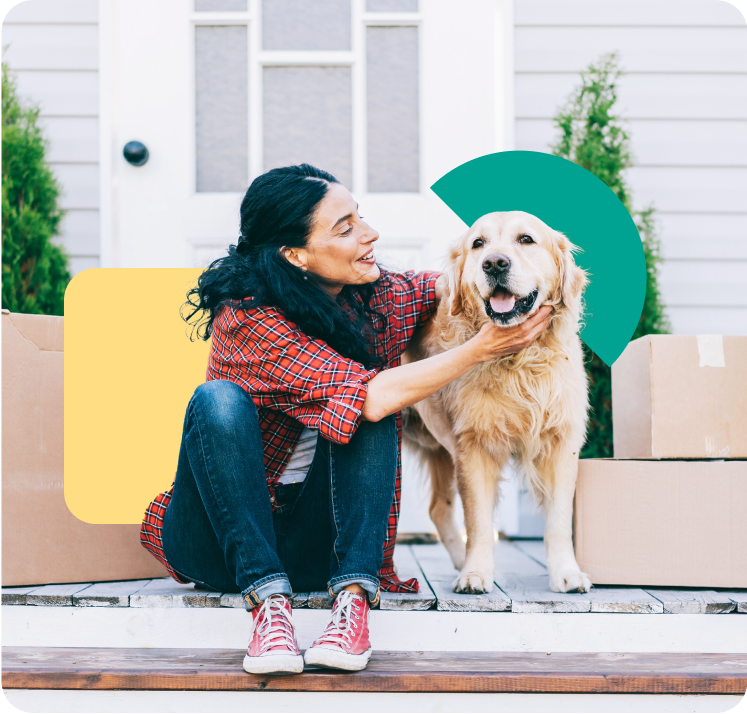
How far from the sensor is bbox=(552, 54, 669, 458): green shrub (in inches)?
99.7

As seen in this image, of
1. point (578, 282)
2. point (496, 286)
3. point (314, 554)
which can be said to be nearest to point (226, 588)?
point (314, 554)

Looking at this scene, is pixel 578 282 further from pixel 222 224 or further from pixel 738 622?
pixel 222 224

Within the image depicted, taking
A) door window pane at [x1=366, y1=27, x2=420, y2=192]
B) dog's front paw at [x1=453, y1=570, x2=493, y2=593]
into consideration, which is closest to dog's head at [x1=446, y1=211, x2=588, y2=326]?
dog's front paw at [x1=453, y1=570, x2=493, y2=593]

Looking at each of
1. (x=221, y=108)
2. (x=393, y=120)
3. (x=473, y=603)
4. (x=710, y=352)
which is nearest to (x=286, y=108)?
(x=221, y=108)

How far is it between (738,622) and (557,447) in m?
0.58

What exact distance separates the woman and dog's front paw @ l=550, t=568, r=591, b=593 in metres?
0.37

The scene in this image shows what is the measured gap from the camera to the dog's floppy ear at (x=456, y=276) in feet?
6.32

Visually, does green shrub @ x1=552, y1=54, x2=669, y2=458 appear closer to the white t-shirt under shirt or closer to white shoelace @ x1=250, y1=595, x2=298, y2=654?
the white t-shirt under shirt

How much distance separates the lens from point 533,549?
2.55 m

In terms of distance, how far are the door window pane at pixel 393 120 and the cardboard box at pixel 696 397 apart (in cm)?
132

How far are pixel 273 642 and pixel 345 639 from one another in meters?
0.14

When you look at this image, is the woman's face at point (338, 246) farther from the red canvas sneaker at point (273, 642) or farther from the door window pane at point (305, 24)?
the door window pane at point (305, 24)

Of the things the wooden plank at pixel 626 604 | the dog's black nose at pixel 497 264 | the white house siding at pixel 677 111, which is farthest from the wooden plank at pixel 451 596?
the white house siding at pixel 677 111

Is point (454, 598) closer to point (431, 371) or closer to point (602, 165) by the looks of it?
point (431, 371)
